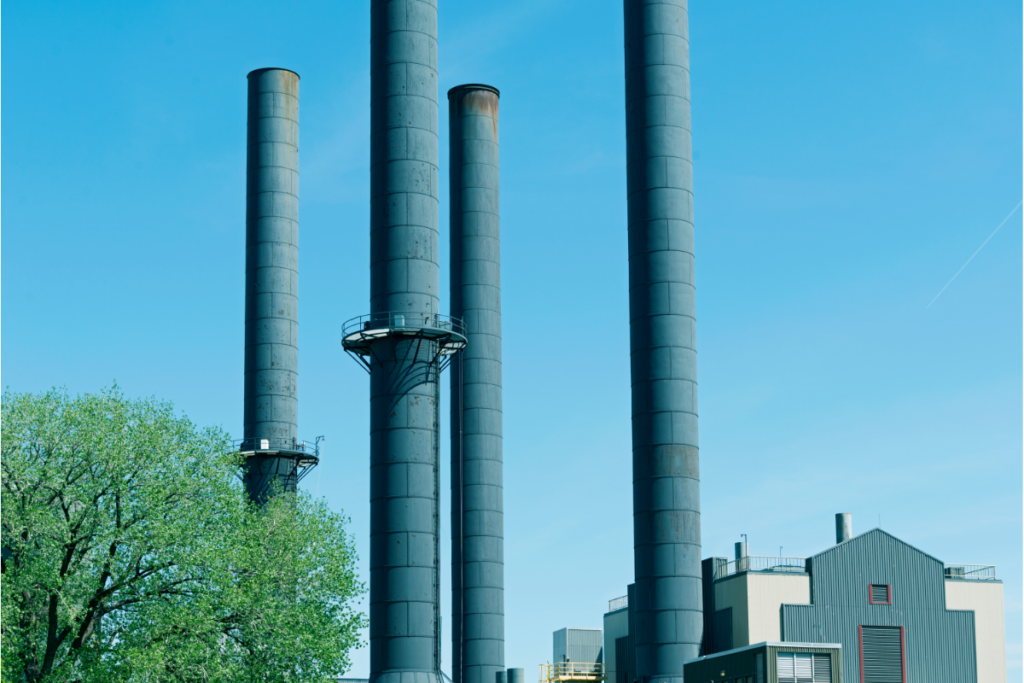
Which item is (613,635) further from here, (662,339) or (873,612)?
(662,339)

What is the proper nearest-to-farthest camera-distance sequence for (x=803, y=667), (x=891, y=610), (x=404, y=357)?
1. (x=803, y=667)
2. (x=404, y=357)
3. (x=891, y=610)

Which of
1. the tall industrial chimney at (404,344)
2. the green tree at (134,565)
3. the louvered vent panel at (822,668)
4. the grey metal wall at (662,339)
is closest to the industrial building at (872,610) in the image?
the grey metal wall at (662,339)

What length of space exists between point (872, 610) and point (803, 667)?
1345cm

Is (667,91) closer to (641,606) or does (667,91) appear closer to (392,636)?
(641,606)

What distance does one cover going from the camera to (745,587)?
58812 millimetres

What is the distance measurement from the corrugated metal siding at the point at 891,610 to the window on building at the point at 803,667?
1091 cm

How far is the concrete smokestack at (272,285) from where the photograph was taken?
70.9m

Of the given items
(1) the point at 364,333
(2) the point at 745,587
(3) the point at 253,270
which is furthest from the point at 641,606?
(3) the point at 253,270

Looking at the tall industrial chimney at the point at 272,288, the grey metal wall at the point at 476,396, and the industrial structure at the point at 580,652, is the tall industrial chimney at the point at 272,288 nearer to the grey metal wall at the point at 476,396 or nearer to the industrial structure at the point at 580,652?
the grey metal wall at the point at 476,396

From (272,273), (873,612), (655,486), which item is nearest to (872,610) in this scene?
(873,612)

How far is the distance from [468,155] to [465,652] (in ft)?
89.9

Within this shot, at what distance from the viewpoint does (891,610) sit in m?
59.8

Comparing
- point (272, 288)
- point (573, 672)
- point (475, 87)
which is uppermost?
point (475, 87)

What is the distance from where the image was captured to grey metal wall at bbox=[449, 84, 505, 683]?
7175cm
